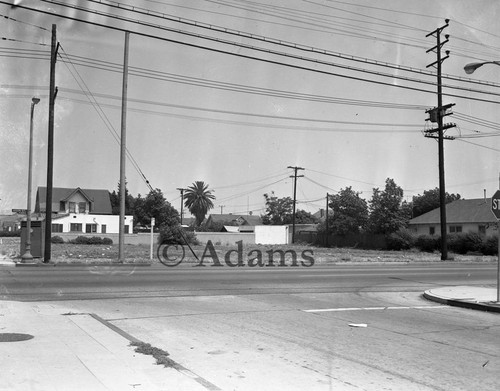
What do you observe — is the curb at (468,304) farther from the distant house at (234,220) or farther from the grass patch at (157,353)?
the distant house at (234,220)

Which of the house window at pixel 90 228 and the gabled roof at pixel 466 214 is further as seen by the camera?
the house window at pixel 90 228

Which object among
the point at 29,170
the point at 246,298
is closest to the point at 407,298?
the point at 246,298

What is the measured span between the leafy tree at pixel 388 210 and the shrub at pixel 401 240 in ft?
21.5

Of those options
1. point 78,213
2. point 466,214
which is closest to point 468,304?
point 466,214

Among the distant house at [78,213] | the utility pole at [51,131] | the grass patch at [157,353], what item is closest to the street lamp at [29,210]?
the utility pole at [51,131]

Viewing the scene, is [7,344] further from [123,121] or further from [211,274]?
[123,121]

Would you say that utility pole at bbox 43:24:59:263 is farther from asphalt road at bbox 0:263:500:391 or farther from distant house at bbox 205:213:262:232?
distant house at bbox 205:213:262:232

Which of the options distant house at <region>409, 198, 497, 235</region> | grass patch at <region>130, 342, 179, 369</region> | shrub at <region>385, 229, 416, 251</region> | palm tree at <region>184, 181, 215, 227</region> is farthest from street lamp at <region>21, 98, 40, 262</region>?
palm tree at <region>184, 181, 215, 227</region>

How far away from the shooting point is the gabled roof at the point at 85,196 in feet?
252

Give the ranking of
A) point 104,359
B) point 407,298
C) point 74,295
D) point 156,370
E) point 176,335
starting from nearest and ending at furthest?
point 156,370, point 104,359, point 176,335, point 74,295, point 407,298

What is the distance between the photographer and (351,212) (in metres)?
71.3

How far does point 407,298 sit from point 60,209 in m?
69.5

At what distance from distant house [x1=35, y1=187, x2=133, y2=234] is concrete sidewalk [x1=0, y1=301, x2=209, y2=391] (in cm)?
6487

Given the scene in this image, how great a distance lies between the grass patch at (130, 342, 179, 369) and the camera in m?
6.57
